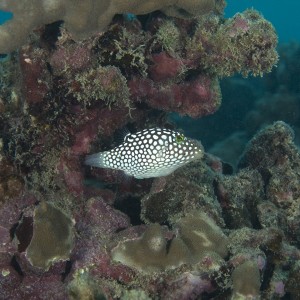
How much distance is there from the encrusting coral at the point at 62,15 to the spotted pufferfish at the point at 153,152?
1.90m

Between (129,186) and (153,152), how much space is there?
5.65 ft

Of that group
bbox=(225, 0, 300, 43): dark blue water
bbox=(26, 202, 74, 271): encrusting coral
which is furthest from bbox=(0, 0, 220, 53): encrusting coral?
bbox=(225, 0, 300, 43): dark blue water

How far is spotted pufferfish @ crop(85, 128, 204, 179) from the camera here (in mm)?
5953

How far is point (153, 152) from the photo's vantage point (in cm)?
593

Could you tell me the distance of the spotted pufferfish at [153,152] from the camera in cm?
595

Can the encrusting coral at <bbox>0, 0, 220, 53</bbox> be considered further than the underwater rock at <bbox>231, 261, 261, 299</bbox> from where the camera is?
Yes

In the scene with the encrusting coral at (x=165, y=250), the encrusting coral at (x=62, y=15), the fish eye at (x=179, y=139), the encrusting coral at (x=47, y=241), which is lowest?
the encrusting coral at (x=165, y=250)

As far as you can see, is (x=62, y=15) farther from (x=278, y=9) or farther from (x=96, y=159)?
(x=278, y=9)

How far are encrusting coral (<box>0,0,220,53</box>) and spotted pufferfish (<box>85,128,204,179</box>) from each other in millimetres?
1900

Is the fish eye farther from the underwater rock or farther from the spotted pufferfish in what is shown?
the underwater rock

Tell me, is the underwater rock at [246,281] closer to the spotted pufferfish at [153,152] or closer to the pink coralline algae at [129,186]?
the pink coralline algae at [129,186]

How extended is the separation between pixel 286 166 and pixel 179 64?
12.1 ft

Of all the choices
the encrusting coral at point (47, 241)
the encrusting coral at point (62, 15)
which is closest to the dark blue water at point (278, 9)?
the encrusting coral at point (62, 15)

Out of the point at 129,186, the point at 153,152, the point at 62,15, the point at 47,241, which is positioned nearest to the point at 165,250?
the point at 153,152
